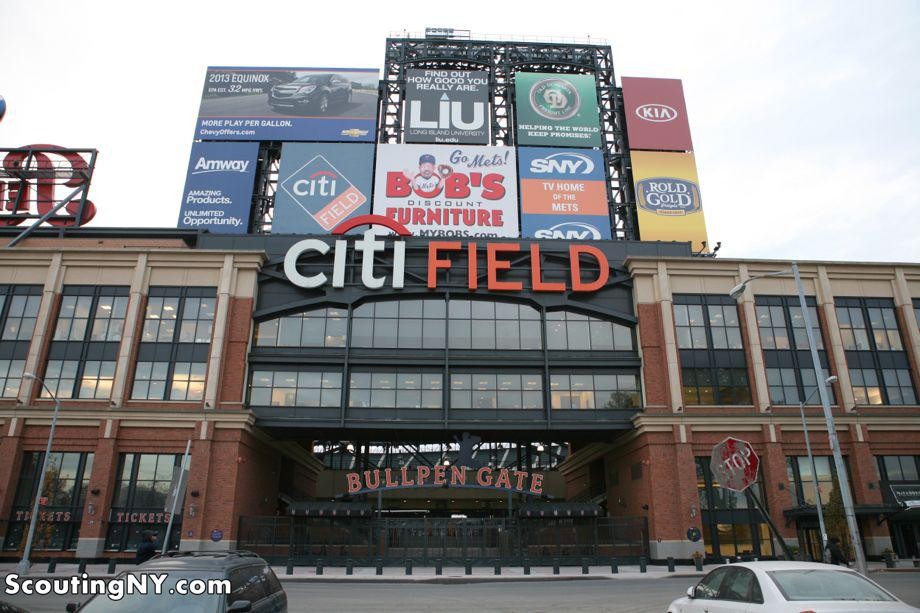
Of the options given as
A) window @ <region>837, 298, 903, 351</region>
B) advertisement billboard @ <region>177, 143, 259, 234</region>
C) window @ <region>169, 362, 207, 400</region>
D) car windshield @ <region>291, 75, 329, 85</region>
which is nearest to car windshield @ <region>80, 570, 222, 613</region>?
window @ <region>169, 362, 207, 400</region>

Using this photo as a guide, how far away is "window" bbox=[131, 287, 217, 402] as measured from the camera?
39.9 meters

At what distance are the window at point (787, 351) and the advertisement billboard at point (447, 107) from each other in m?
29.1

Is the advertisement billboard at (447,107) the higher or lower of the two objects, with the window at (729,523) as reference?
higher

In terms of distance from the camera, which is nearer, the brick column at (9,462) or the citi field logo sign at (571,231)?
the brick column at (9,462)

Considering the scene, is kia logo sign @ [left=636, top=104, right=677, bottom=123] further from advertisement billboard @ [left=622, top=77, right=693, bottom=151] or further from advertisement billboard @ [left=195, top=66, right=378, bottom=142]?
advertisement billboard @ [left=195, top=66, right=378, bottom=142]

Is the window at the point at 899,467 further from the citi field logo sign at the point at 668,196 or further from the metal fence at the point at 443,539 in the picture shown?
the citi field logo sign at the point at 668,196

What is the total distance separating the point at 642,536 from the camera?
127ft

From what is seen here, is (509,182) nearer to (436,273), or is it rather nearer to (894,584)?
(436,273)

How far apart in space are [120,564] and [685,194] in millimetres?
51254

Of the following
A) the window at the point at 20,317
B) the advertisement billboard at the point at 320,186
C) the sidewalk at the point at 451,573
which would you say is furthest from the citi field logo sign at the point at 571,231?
the window at the point at 20,317

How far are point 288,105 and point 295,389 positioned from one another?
31.3 metres

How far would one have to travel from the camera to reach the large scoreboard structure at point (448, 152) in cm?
5450

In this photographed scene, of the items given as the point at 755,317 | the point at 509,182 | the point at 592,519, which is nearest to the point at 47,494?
the point at 592,519

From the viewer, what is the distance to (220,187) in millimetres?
55656
